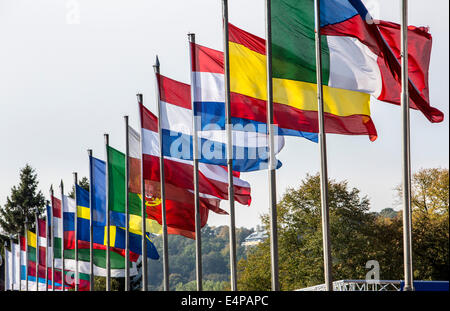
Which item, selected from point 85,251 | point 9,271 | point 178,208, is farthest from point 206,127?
point 9,271

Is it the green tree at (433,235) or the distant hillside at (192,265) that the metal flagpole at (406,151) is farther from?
the distant hillside at (192,265)

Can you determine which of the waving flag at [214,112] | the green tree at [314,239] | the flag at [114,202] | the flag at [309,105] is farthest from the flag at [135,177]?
the green tree at [314,239]

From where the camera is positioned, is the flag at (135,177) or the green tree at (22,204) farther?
the green tree at (22,204)

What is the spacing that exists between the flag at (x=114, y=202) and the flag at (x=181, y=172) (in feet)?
17.4

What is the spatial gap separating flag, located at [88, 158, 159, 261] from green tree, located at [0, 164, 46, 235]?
261 feet

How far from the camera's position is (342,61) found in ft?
71.9

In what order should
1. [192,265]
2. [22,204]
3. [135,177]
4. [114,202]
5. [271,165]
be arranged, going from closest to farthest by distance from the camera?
[271,165] → [135,177] → [114,202] → [22,204] → [192,265]

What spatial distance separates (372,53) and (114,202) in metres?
21.4

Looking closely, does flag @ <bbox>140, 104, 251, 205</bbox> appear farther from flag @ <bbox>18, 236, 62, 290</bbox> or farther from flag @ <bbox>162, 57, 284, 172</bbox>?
flag @ <bbox>18, 236, 62, 290</bbox>

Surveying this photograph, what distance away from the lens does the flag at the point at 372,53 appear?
813 inches

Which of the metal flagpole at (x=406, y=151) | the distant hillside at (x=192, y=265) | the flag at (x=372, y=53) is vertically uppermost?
the distant hillside at (x=192, y=265)

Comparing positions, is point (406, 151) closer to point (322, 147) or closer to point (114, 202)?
point (322, 147)

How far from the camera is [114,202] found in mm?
40031
